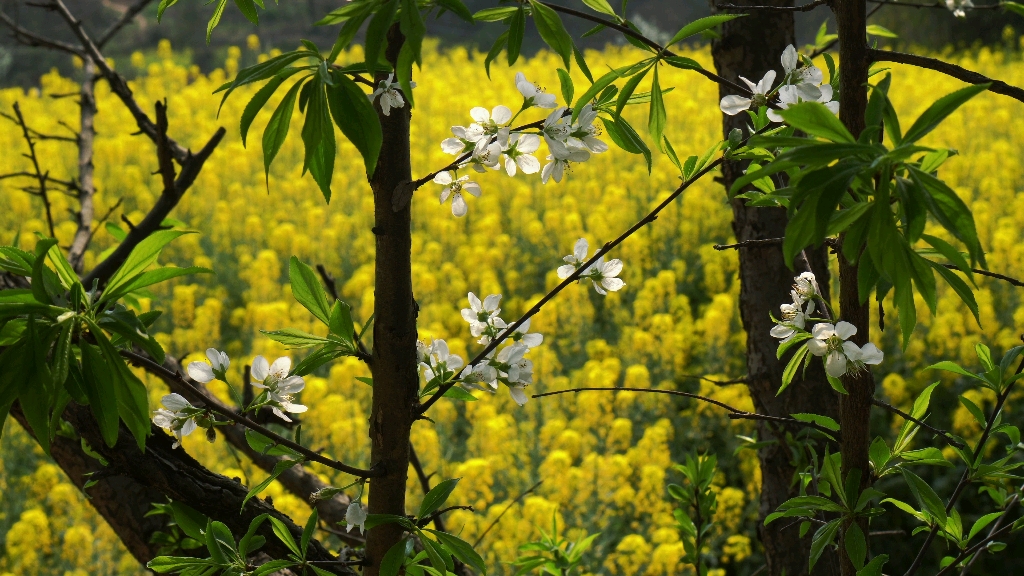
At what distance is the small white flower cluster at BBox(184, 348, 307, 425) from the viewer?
85cm

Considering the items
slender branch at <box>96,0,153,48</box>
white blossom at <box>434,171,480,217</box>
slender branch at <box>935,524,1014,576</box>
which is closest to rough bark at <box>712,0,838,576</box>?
slender branch at <box>935,524,1014,576</box>

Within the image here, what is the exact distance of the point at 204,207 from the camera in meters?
5.95

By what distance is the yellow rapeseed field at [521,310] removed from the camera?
3.15 m

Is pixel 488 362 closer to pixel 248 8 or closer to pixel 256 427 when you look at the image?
pixel 256 427

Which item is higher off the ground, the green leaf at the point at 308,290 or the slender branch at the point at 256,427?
the green leaf at the point at 308,290

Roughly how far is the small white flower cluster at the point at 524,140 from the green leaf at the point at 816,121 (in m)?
0.28

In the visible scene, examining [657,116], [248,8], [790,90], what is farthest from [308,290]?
[790,90]

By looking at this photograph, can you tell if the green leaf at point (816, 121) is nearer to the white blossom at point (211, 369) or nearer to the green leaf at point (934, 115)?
the green leaf at point (934, 115)

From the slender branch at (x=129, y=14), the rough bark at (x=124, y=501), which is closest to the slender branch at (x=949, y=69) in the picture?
the rough bark at (x=124, y=501)

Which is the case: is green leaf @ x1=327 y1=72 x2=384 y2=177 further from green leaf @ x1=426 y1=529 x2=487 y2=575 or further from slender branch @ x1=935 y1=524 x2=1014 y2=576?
slender branch @ x1=935 y1=524 x2=1014 y2=576

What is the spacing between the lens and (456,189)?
0.93 meters

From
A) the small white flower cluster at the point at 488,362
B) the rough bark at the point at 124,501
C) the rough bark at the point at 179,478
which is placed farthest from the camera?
the rough bark at the point at 124,501

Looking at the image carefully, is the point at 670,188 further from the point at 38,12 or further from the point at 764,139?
the point at 38,12

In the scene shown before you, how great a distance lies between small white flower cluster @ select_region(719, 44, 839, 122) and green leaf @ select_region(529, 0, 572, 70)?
0.55ft
